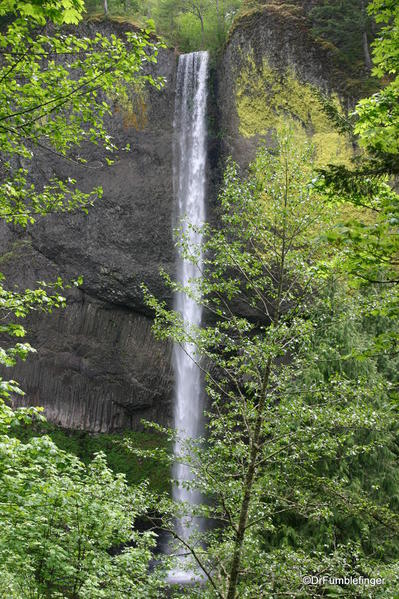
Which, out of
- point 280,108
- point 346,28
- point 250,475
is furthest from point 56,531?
point 346,28

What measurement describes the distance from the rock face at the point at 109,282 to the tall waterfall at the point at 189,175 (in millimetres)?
529

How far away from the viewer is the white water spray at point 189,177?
21.9 metres

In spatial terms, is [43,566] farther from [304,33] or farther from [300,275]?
[304,33]

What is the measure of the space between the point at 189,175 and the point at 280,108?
511 cm

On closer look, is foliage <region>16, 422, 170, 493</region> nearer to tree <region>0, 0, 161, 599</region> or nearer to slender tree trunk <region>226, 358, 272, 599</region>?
tree <region>0, 0, 161, 599</region>

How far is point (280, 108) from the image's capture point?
20.5 meters

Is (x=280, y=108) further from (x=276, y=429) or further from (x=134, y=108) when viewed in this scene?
(x=276, y=429)

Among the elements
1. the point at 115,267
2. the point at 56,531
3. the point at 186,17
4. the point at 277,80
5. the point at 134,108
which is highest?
the point at 186,17

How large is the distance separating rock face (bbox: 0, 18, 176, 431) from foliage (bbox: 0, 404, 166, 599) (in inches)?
648

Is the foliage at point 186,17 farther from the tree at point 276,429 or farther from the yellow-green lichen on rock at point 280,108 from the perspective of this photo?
the tree at point 276,429

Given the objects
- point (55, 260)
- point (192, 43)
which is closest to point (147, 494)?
point (55, 260)

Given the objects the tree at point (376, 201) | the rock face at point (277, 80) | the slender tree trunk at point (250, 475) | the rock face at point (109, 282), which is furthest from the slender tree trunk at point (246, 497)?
the rock face at point (109, 282)

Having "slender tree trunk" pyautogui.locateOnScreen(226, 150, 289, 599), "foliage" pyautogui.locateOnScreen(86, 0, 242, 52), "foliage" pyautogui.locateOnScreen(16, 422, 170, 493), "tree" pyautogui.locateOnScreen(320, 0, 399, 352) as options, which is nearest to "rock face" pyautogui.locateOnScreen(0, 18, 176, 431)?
"foliage" pyautogui.locateOnScreen(16, 422, 170, 493)

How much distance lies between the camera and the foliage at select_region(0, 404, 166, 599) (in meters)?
5.23
